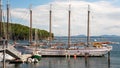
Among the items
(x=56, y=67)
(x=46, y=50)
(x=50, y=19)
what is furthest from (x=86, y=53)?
(x=56, y=67)

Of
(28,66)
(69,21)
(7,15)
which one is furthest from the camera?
(69,21)

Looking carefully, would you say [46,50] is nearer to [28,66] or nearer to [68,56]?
[68,56]

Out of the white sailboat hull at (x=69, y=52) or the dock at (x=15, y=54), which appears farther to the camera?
the white sailboat hull at (x=69, y=52)

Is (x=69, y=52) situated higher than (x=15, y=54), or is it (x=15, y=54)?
(x=15, y=54)

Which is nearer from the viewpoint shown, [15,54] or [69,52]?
[15,54]

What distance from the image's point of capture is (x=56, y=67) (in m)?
77.3

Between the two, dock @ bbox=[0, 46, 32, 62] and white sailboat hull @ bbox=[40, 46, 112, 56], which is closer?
dock @ bbox=[0, 46, 32, 62]

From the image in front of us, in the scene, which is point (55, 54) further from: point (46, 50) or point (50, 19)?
point (50, 19)

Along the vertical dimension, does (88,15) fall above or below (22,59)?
above

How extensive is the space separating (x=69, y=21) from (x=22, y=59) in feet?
140

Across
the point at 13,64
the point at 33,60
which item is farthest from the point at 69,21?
the point at 13,64

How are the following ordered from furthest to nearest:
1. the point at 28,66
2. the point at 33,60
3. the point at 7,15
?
1. the point at 7,15
2. the point at 33,60
3. the point at 28,66

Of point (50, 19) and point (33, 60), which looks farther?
point (50, 19)

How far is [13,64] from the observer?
75000 mm
